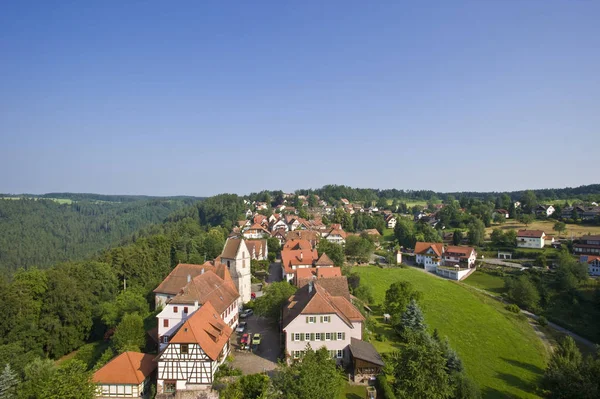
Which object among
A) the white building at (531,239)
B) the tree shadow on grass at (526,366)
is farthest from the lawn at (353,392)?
the white building at (531,239)

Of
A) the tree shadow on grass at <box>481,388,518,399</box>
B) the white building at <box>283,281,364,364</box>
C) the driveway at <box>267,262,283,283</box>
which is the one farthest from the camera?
the driveway at <box>267,262,283,283</box>

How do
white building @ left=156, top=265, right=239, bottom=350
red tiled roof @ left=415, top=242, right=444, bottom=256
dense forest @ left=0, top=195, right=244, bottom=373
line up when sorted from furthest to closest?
red tiled roof @ left=415, top=242, right=444, bottom=256 → dense forest @ left=0, top=195, right=244, bottom=373 → white building @ left=156, top=265, right=239, bottom=350

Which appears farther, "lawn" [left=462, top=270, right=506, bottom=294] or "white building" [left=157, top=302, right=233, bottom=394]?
"lawn" [left=462, top=270, right=506, bottom=294]

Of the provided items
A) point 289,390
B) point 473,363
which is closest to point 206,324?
point 289,390

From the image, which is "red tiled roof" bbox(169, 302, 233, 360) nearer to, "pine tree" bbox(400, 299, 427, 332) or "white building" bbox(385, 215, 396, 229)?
"pine tree" bbox(400, 299, 427, 332)

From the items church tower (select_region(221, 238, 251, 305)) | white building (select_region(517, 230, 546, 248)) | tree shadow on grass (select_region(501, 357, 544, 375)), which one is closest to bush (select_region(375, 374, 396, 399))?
tree shadow on grass (select_region(501, 357, 544, 375))

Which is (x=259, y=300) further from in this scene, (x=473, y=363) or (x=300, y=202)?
(x=300, y=202)

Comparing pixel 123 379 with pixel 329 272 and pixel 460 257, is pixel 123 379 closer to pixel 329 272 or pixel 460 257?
pixel 329 272
